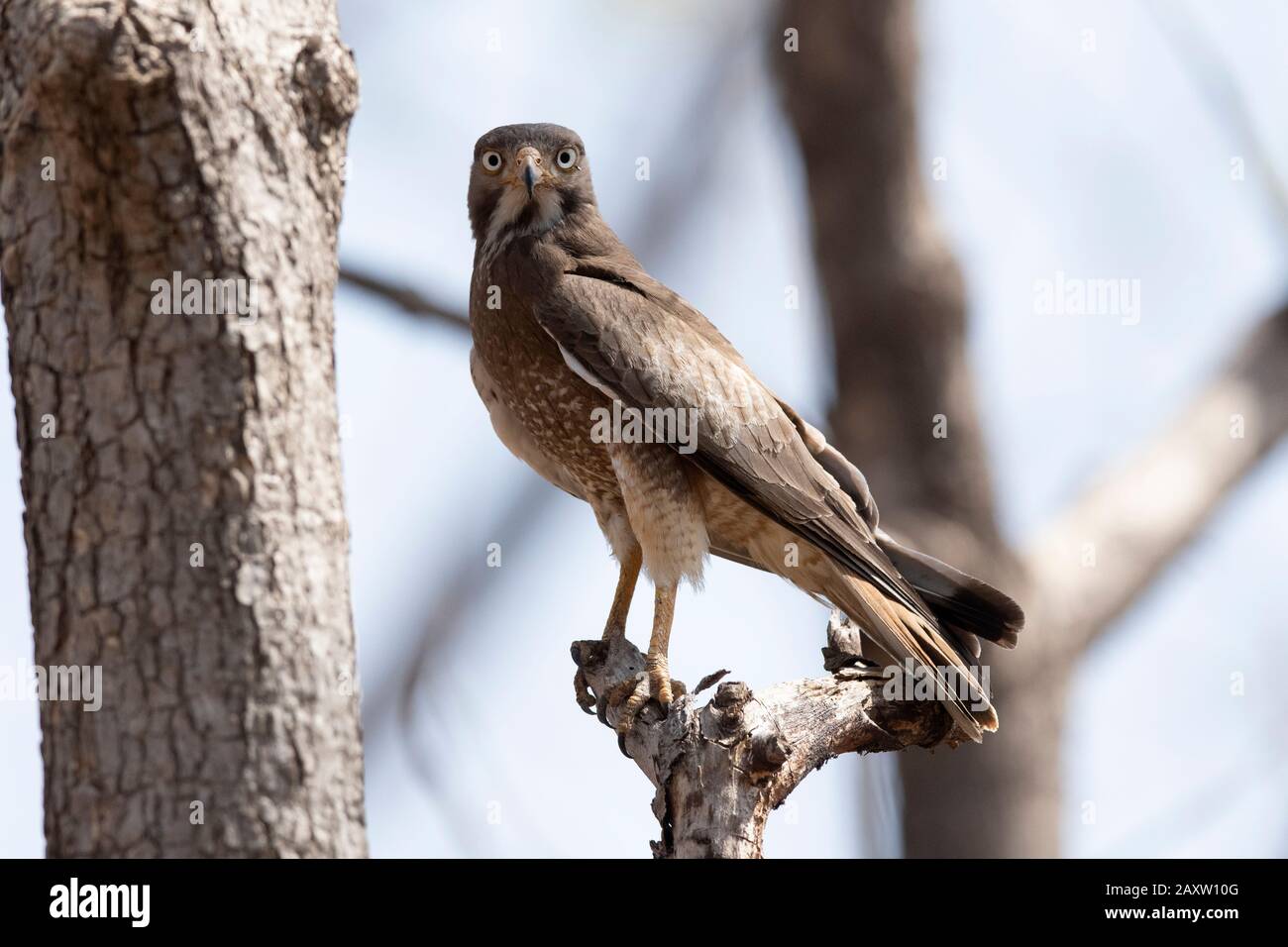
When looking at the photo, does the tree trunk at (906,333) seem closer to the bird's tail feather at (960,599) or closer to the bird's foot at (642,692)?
the bird's tail feather at (960,599)

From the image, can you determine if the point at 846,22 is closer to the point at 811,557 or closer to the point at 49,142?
the point at 811,557

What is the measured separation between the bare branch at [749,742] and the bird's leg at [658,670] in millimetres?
78

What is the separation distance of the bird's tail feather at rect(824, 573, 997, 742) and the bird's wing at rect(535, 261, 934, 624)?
2.8 inches

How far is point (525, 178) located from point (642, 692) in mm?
2269

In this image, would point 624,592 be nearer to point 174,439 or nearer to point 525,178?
point 525,178

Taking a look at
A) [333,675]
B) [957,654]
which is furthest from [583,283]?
[333,675]

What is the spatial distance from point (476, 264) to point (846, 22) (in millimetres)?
3271

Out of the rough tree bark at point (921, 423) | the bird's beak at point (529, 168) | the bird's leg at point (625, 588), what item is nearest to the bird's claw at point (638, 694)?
the bird's leg at point (625, 588)

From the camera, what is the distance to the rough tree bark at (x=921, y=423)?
803cm

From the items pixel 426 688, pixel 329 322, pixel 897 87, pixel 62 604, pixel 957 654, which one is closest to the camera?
pixel 62 604

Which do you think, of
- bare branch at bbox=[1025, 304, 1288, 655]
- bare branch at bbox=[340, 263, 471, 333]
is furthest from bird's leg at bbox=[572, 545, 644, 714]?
bare branch at bbox=[1025, 304, 1288, 655]

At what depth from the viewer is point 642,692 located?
16.9 ft

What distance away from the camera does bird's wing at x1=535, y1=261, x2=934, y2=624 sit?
5496 millimetres

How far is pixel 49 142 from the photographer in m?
3.07
